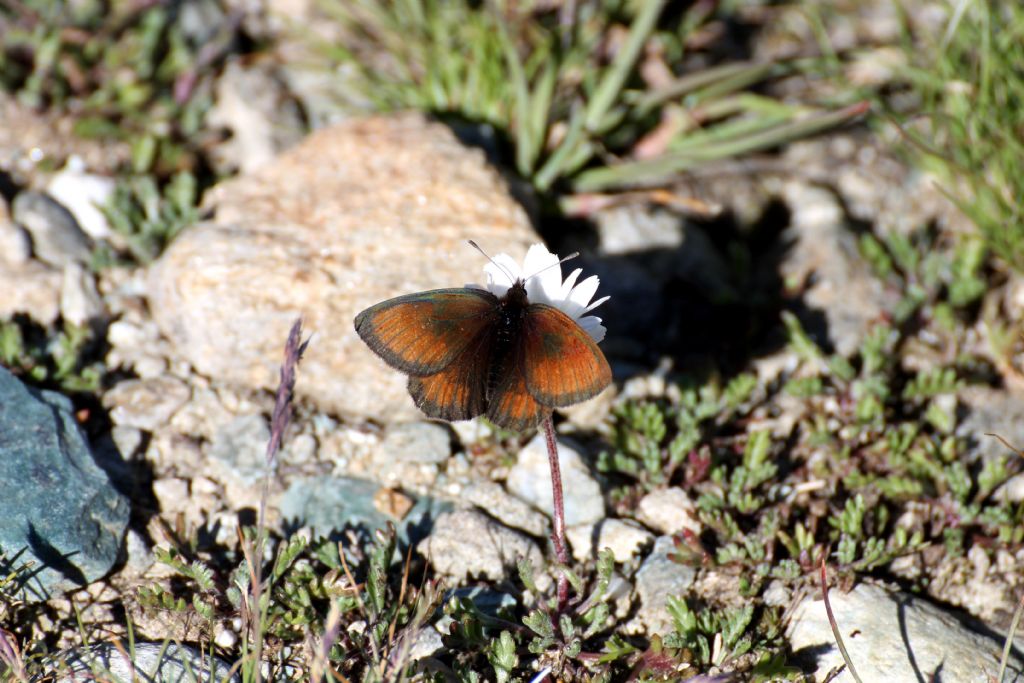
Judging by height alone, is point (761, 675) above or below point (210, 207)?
below

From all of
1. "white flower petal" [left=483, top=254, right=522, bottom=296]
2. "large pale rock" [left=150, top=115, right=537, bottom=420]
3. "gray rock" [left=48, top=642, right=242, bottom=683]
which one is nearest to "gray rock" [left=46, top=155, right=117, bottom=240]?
"large pale rock" [left=150, top=115, right=537, bottom=420]

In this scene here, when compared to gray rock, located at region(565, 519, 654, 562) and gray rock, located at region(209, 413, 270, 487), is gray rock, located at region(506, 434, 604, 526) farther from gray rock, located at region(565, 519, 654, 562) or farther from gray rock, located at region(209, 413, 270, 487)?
gray rock, located at region(209, 413, 270, 487)

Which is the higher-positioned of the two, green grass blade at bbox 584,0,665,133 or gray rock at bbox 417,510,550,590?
green grass blade at bbox 584,0,665,133

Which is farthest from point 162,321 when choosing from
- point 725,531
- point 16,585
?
point 725,531

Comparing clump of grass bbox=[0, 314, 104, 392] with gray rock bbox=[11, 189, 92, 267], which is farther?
gray rock bbox=[11, 189, 92, 267]

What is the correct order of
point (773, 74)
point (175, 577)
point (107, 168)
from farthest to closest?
1. point (773, 74)
2. point (107, 168)
3. point (175, 577)

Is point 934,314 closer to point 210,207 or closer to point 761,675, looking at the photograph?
point 761,675

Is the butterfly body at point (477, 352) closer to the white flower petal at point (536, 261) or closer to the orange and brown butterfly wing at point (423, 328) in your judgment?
the orange and brown butterfly wing at point (423, 328)

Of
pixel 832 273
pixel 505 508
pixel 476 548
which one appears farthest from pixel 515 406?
pixel 832 273
